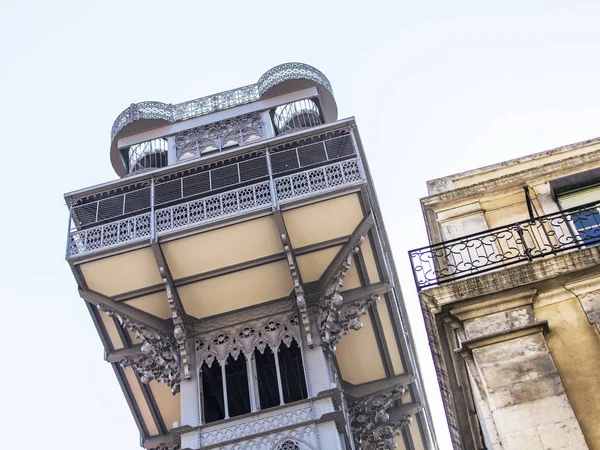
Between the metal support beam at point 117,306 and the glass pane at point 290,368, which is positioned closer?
the metal support beam at point 117,306

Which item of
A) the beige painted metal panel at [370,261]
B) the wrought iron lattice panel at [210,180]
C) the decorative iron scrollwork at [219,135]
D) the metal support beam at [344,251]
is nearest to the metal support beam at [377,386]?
the beige painted metal panel at [370,261]

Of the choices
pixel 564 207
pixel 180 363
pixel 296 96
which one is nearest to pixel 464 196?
pixel 564 207

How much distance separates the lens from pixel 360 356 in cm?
1850

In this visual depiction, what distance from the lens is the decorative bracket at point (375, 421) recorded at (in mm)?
18047

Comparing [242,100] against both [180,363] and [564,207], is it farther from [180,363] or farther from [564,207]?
[564,207]

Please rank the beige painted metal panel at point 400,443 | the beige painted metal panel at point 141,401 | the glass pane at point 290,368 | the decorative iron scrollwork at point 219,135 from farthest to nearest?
the decorative iron scrollwork at point 219,135, the beige painted metal panel at point 400,443, the beige painted metal panel at point 141,401, the glass pane at point 290,368

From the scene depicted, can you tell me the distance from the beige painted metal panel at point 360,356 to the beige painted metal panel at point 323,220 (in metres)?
2.35

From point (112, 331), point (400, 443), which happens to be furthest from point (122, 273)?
point (400, 443)

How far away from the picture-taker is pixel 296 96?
21.7 m

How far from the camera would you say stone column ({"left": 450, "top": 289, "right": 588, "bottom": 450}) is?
25.7 ft

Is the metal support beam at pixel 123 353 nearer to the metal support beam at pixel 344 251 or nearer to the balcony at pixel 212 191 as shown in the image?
the balcony at pixel 212 191

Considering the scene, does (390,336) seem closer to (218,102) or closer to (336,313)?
(336,313)

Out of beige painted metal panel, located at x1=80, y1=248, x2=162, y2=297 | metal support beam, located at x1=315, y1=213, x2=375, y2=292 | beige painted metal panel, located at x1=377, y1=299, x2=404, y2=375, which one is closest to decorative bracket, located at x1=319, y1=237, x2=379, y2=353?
metal support beam, located at x1=315, y1=213, x2=375, y2=292

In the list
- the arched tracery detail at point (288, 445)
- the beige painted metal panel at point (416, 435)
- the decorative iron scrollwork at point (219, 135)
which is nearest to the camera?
the arched tracery detail at point (288, 445)
